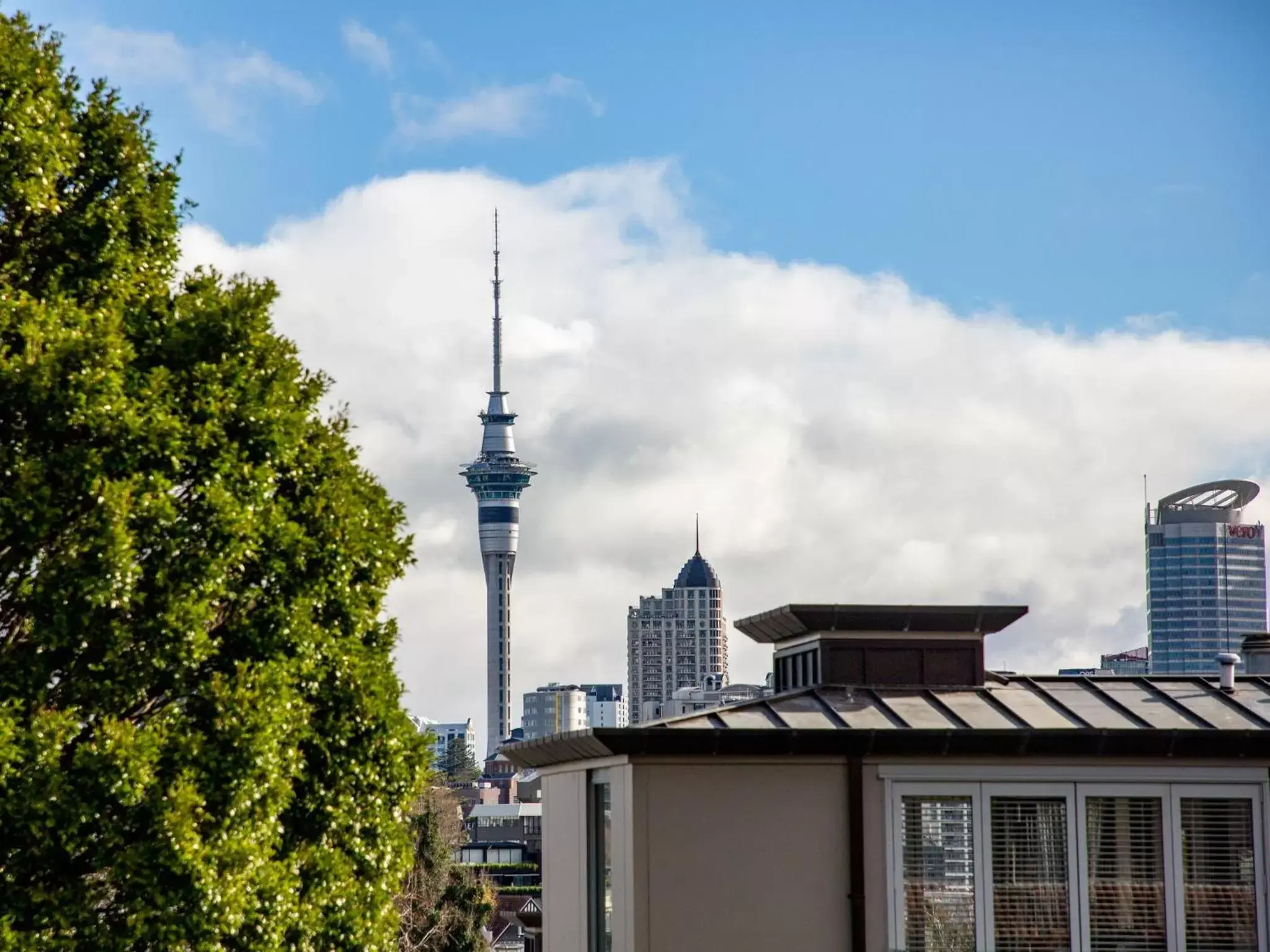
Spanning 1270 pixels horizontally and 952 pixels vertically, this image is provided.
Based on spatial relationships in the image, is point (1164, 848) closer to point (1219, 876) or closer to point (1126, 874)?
point (1126, 874)

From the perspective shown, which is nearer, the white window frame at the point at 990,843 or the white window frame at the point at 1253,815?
the white window frame at the point at 990,843

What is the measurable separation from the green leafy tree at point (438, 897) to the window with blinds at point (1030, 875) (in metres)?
32.4

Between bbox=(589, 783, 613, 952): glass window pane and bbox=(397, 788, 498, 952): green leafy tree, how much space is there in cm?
3052

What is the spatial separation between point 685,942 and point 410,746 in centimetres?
336

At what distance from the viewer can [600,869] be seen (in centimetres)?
1483

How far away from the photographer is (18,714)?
13.2 m

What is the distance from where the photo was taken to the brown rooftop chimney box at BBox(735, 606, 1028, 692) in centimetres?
1517

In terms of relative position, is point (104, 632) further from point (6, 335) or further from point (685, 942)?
point (685, 942)

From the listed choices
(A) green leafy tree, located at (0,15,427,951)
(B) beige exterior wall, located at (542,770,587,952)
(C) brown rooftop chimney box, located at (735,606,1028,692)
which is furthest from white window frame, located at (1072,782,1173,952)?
(A) green leafy tree, located at (0,15,427,951)

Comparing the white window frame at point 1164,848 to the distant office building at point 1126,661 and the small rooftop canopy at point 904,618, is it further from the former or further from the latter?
the distant office building at point 1126,661

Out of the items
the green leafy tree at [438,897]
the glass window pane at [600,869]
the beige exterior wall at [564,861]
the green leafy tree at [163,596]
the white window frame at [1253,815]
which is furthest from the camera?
the green leafy tree at [438,897]

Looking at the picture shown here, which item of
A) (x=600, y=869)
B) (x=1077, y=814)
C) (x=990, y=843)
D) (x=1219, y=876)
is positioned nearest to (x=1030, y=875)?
(x=990, y=843)

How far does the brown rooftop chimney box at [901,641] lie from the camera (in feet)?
49.8

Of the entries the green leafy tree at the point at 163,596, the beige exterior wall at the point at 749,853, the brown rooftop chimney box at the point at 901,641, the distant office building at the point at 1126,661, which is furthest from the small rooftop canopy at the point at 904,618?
the distant office building at the point at 1126,661
